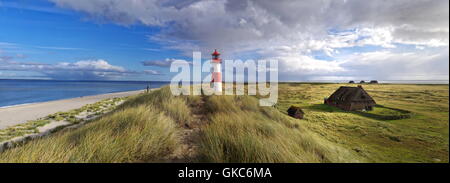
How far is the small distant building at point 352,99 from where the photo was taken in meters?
5.32

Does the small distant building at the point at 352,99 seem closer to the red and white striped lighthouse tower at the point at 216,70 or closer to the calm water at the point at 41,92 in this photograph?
the red and white striped lighthouse tower at the point at 216,70

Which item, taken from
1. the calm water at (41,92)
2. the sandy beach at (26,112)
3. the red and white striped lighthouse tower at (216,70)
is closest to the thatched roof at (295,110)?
the red and white striped lighthouse tower at (216,70)

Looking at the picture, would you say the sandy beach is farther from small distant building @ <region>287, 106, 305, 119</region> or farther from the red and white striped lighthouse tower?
small distant building @ <region>287, 106, 305, 119</region>

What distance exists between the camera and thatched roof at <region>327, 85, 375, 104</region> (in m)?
5.47

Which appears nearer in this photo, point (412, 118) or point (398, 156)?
point (398, 156)

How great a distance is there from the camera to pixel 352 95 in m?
5.82

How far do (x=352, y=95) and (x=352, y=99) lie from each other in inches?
11.8

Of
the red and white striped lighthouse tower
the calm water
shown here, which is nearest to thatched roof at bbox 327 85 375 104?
→ the red and white striped lighthouse tower

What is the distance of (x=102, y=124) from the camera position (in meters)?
4.42

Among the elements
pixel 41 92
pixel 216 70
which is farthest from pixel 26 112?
pixel 41 92
